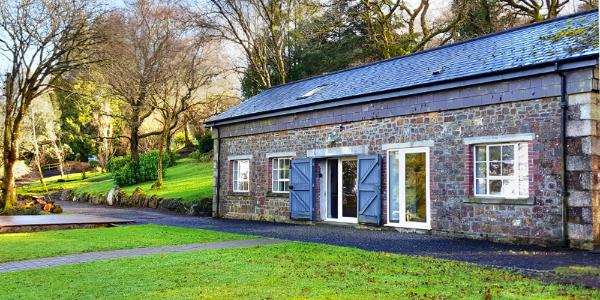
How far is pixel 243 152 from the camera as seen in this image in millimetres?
19078

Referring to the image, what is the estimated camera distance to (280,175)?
17672 millimetres

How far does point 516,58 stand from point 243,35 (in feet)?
62.0

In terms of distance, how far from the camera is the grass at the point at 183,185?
24.3m

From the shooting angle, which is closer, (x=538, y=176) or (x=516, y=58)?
(x=538, y=176)

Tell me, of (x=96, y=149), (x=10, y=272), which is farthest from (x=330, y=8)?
(x=96, y=149)

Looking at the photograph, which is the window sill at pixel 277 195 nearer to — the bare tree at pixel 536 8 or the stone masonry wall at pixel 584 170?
the stone masonry wall at pixel 584 170

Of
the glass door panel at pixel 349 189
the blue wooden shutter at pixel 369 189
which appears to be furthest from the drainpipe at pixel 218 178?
the blue wooden shutter at pixel 369 189

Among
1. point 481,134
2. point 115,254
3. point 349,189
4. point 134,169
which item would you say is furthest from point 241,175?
point 134,169

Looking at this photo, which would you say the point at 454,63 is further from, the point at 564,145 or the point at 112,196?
the point at 112,196

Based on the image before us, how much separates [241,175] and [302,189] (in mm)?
3672

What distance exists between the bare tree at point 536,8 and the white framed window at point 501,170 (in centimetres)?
1466

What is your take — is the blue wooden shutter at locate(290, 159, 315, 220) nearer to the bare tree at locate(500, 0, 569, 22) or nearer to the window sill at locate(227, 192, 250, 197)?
the window sill at locate(227, 192, 250, 197)

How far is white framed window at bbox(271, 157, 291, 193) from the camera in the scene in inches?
685

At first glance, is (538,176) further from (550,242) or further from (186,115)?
(186,115)
